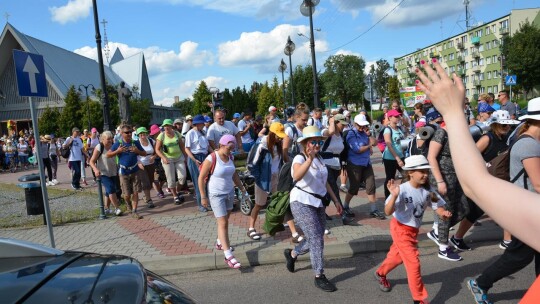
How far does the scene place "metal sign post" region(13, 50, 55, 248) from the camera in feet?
17.7

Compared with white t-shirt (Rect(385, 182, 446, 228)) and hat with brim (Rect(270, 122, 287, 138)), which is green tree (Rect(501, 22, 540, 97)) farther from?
white t-shirt (Rect(385, 182, 446, 228))

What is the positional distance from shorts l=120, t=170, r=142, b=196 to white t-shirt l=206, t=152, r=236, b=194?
3387mm

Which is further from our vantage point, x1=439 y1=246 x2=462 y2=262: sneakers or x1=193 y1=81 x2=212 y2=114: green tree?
x1=193 y1=81 x2=212 y2=114: green tree

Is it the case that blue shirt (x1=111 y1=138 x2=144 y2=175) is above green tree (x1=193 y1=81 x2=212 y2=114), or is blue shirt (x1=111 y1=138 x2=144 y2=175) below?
below

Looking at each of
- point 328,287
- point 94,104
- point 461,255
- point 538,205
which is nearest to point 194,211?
point 328,287

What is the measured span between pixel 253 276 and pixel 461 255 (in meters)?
2.73

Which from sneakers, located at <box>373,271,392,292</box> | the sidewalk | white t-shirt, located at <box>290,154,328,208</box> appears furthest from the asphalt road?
white t-shirt, located at <box>290,154,328,208</box>

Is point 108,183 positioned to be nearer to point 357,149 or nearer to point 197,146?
point 197,146

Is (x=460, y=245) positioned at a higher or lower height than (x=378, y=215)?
lower

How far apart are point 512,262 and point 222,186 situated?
326 centimetres

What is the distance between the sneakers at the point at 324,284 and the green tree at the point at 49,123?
151 ft

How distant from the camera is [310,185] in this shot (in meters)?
4.35

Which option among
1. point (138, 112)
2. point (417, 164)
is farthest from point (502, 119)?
point (138, 112)

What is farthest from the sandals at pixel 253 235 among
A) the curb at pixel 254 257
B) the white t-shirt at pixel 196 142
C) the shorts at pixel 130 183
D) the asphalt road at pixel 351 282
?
the shorts at pixel 130 183
